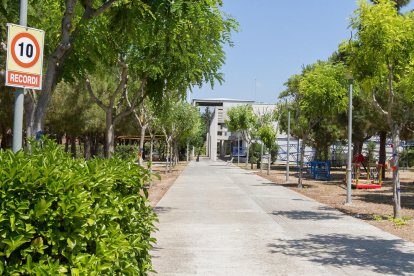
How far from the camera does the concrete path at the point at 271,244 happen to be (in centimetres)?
728

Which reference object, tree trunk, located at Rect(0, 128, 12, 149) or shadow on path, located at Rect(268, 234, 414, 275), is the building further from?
shadow on path, located at Rect(268, 234, 414, 275)

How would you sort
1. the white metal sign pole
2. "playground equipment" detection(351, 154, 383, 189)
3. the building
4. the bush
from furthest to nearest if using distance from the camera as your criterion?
the building < "playground equipment" detection(351, 154, 383, 189) < the white metal sign pole < the bush

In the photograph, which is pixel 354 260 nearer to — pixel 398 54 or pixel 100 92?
pixel 398 54

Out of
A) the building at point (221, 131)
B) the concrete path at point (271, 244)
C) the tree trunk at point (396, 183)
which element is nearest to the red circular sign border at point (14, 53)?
the concrete path at point (271, 244)

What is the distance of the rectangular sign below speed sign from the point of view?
5.23 meters

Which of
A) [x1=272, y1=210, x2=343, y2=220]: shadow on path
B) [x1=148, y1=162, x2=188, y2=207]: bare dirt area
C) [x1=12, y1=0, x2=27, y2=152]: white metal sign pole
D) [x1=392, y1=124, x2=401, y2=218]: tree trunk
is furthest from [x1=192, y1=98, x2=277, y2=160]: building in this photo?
[x1=12, y1=0, x2=27, y2=152]: white metal sign pole

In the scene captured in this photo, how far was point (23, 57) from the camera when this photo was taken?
5.32 m

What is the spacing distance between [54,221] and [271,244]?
20.5 ft

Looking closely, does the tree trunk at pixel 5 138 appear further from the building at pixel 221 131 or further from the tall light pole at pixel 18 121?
the building at pixel 221 131

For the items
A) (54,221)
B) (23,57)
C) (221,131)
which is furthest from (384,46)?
(221,131)

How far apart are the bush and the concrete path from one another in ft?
10.8

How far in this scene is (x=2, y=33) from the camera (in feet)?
29.1

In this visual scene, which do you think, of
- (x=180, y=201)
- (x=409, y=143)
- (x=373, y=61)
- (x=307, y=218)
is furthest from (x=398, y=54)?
(x=409, y=143)

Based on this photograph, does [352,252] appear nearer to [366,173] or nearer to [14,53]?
[14,53]
